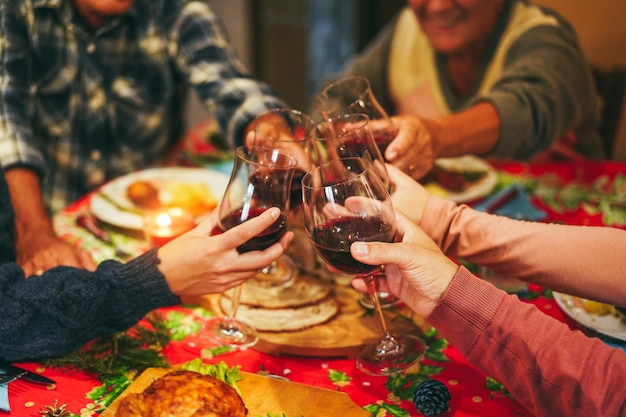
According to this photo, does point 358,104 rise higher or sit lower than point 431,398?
higher

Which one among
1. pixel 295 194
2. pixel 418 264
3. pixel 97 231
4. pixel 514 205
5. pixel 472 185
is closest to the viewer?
pixel 418 264

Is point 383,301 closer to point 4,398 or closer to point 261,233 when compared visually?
point 261,233

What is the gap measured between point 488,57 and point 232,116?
3.45 feet

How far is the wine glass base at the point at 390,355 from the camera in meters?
1.22

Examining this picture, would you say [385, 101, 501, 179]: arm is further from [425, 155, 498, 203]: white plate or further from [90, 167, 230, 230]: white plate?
[90, 167, 230, 230]: white plate

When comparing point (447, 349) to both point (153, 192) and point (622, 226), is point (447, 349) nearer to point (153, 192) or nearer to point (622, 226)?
point (622, 226)

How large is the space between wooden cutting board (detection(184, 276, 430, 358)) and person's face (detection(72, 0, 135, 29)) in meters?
1.18

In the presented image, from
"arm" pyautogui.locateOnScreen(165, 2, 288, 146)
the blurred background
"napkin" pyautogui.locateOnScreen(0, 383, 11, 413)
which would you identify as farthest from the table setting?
the blurred background

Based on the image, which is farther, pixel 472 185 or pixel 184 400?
pixel 472 185

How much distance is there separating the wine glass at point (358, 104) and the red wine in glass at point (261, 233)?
0.38 m

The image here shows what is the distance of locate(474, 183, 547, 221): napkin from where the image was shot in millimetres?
1830

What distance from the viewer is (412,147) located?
1.61 meters

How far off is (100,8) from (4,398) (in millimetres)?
1451

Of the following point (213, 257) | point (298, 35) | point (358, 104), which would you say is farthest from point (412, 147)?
point (298, 35)
